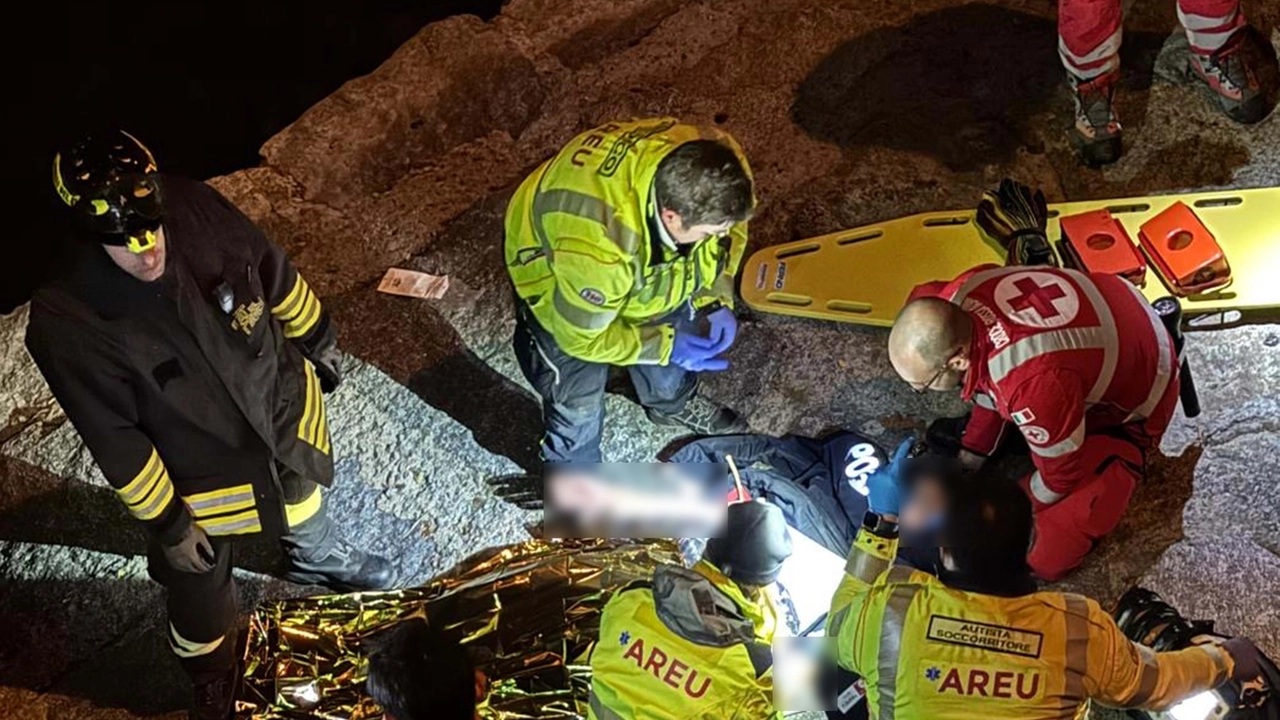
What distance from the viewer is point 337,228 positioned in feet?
16.2

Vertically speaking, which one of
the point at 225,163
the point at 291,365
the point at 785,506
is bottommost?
the point at 785,506

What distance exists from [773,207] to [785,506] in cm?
135

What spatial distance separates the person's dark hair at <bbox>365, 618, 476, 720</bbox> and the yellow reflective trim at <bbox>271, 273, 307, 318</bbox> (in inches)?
42.6

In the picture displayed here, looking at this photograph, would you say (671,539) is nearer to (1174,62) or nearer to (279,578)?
(279,578)

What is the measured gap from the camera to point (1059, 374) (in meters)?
3.53

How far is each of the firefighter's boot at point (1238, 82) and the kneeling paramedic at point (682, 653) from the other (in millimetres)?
3221

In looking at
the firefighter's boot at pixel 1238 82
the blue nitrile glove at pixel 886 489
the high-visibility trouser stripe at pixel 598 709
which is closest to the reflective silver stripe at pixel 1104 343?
the blue nitrile glove at pixel 886 489

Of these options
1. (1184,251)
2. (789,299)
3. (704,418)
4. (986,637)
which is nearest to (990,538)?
(986,637)

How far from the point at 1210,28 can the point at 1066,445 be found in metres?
2.29

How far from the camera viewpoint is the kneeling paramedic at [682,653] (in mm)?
3035

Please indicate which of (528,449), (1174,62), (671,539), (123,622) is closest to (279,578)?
(123,622)

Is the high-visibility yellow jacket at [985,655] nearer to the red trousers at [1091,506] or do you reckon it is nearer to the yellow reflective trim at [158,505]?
the red trousers at [1091,506]

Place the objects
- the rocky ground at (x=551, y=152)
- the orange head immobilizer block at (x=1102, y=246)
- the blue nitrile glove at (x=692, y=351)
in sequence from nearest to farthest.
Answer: the rocky ground at (x=551, y=152) → the blue nitrile glove at (x=692, y=351) → the orange head immobilizer block at (x=1102, y=246)

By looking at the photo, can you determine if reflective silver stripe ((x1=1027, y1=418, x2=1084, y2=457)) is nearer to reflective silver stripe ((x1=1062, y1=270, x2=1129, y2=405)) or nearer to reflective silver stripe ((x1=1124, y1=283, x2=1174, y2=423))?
reflective silver stripe ((x1=1062, y1=270, x2=1129, y2=405))
